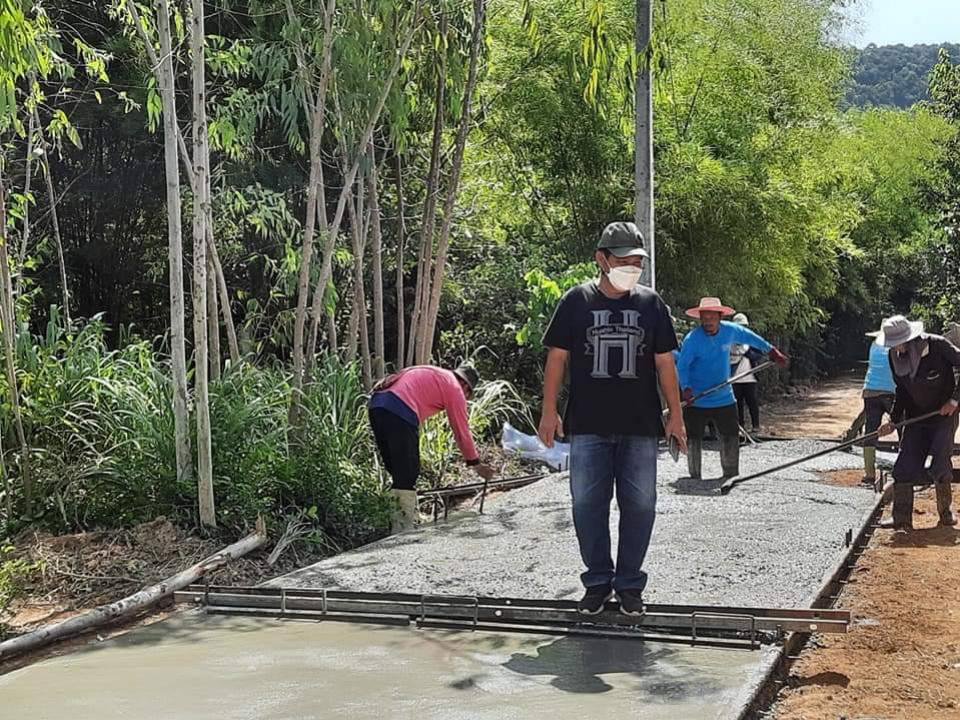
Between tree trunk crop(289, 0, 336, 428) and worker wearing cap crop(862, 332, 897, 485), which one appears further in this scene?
worker wearing cap crop(862, 332, 897, 485)

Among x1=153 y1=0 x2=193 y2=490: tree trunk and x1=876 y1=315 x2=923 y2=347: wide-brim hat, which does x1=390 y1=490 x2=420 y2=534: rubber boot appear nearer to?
x1=153 y1=0 x2=193 y2=490: tree trunk

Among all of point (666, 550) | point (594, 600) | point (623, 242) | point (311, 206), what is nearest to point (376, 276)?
point (311, 206)

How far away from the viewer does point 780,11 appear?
2042 cm

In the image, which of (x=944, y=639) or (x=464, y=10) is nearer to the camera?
(x=944, y=639)

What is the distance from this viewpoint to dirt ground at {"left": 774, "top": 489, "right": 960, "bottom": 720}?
5.12m

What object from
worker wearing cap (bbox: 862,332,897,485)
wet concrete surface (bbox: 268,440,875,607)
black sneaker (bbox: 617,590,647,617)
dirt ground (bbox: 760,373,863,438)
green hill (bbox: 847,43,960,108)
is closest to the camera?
black sneaker (bbox: 617,590,647,617)

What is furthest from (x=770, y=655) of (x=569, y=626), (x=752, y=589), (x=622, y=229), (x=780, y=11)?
(x=780, y=11)

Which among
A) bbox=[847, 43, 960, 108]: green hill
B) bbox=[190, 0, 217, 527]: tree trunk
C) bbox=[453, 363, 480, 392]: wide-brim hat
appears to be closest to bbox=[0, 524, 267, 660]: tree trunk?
bbox=[190, 0, 217, 527]: tree trunk

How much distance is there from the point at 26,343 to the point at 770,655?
6084 millimetres

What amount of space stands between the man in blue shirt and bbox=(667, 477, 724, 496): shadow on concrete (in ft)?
0.38

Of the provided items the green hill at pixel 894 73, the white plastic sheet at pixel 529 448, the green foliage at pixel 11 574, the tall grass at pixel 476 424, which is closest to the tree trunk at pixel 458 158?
the tall grass at pixel 476 424

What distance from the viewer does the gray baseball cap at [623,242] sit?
604cm

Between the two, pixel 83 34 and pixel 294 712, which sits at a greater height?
pixel 83 34

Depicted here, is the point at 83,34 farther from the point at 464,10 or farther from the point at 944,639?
the point at 944,639
